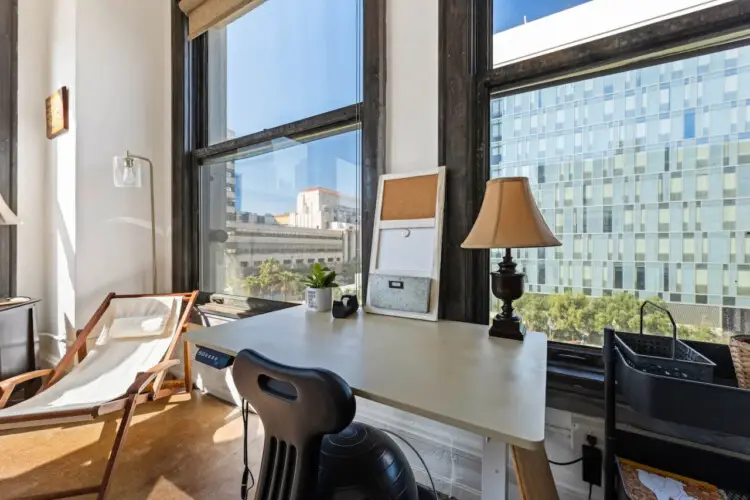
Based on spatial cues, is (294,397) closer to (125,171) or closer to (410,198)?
(410,198)

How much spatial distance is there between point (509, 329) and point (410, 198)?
692 mm

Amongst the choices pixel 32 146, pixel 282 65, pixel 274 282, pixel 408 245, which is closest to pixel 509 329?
pixel 408 245

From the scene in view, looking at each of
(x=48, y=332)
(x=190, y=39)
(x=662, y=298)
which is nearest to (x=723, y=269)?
(x=662, y=298)

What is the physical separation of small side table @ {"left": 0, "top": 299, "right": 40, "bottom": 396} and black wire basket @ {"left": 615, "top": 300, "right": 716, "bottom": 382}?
10.3 feet

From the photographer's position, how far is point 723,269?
41.3 inches

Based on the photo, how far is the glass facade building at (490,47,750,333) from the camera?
41.1 inches

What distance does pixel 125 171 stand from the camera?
230cm

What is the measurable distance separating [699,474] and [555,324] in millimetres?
545

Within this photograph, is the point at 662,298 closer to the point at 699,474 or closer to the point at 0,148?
the point at 699,474

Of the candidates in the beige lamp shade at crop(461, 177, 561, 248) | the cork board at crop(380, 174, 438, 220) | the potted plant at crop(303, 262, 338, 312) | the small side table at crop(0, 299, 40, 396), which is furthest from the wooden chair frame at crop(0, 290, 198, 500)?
the beige lamp shade at crop(461, 177, 561, 248)

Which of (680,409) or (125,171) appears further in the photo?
(125,171)

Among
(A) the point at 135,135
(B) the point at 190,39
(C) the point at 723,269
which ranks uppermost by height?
(B) the point at 190,39

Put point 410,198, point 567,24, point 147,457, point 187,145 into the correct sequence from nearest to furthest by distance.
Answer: point 567,24, point 410,198, point 147,457, point 187,145

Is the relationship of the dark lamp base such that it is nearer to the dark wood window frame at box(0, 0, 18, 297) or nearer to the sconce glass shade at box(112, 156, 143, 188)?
the sconce glass shade at box(112, 156, 143, 188)
